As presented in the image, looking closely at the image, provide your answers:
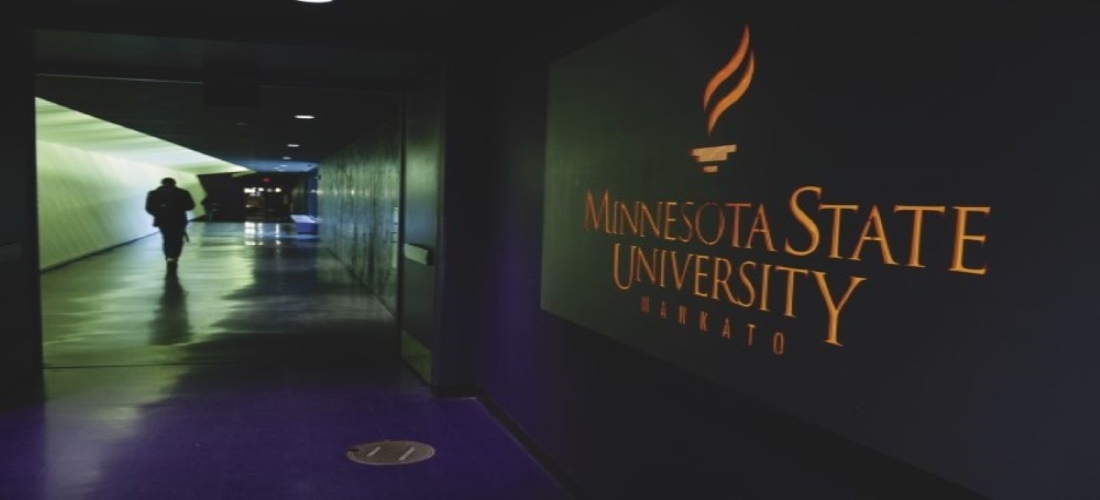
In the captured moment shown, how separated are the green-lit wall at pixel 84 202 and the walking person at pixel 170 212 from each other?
1724mm

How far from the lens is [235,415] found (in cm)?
490

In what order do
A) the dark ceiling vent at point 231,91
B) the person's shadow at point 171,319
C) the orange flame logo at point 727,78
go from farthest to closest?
the person's shadow at point 171,319
the dark ceiling vent at point 231,91
the orange flame logo at point 727,78

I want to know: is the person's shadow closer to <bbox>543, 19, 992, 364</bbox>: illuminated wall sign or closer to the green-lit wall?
the green-lit wall

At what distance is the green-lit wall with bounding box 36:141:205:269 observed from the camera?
13648mm

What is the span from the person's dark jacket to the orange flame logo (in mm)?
12634

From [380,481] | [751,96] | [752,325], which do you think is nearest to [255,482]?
[380,481]

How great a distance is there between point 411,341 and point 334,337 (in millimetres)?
1647

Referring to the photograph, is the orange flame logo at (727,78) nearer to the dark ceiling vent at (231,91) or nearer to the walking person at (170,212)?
the dark ceiling vent at (231,91)

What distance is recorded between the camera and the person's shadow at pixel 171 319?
7312 millimetres

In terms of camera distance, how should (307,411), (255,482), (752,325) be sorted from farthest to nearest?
(307,411) < (255,482) < (752,325)

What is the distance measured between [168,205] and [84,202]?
465cm

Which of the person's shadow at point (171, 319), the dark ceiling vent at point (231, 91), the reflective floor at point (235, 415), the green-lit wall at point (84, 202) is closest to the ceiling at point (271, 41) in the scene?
the dark ceiling vent at point (231, 91)

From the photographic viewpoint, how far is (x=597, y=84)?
3361 mm

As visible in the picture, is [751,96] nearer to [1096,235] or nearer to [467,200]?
[1096,235]
